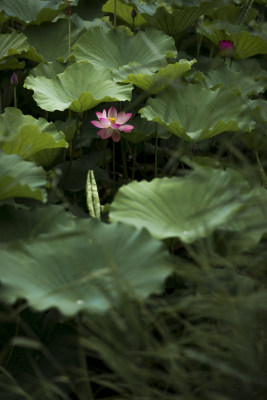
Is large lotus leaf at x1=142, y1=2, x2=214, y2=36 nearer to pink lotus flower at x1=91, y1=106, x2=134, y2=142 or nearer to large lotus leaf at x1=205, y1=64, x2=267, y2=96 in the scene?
large lotus leaf at x1=205, y1=64, x2=267, y2=96

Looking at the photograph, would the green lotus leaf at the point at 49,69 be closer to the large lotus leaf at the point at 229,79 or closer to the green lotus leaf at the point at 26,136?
the green lotus leaf at the point at 26,136

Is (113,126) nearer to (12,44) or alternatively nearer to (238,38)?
(12,44)

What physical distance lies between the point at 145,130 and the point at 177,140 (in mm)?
211

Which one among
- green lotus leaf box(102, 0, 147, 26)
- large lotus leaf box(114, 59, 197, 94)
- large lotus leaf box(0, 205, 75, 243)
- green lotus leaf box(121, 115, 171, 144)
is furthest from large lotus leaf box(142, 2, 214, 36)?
large lotus leaf box(0, 205, 75, 243)

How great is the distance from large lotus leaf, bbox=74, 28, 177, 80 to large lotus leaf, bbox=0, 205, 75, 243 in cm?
77

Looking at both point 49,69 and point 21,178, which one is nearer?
point 21,178

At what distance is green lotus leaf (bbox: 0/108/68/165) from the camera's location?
1297mm

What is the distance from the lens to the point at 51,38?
199cm

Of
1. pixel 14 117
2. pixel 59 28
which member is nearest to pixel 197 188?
pixel 14 117

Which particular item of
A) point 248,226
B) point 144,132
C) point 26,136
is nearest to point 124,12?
point 144,132

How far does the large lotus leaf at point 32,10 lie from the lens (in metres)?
1.97

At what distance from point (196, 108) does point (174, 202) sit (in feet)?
1.56

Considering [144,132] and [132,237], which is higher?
[132,237]

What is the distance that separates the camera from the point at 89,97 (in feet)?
4.77
